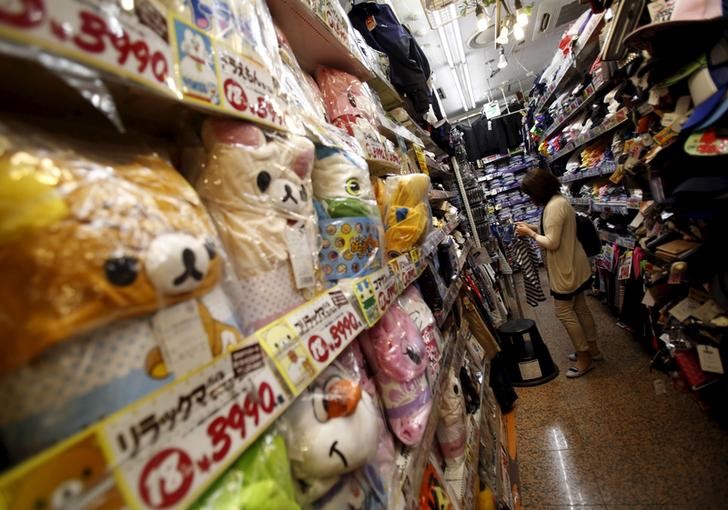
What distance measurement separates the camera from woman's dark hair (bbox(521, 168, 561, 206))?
2.74m

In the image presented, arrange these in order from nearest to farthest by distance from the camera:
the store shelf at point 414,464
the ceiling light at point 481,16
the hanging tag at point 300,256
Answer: the hanging tag at point 300,256, the store shelf at point 414,464, the ceiling light at point 481,16

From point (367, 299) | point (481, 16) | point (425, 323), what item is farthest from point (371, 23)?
point (367, 299)

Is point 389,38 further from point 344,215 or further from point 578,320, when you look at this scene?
point 578,320

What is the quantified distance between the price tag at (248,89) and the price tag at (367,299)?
39 centimetres

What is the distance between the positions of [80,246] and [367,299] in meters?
0.59

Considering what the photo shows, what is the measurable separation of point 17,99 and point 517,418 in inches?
111

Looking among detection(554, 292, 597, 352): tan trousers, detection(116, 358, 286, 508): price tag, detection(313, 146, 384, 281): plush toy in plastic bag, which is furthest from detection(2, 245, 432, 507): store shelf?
detection(554, 292, 597, 352): tan trousers

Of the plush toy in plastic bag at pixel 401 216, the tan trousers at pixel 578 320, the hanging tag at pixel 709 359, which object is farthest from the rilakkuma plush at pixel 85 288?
the tan trousers at pixel 578 320

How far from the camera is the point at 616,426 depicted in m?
2.09

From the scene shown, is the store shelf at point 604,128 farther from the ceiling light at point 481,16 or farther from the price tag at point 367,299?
the price tag at point 367,299

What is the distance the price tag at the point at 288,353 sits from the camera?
1.69 ft

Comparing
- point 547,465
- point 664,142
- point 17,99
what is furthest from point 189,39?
point 547,465

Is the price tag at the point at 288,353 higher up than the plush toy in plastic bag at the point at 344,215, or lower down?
lower down

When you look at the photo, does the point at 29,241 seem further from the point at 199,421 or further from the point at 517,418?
the point at 517,418
